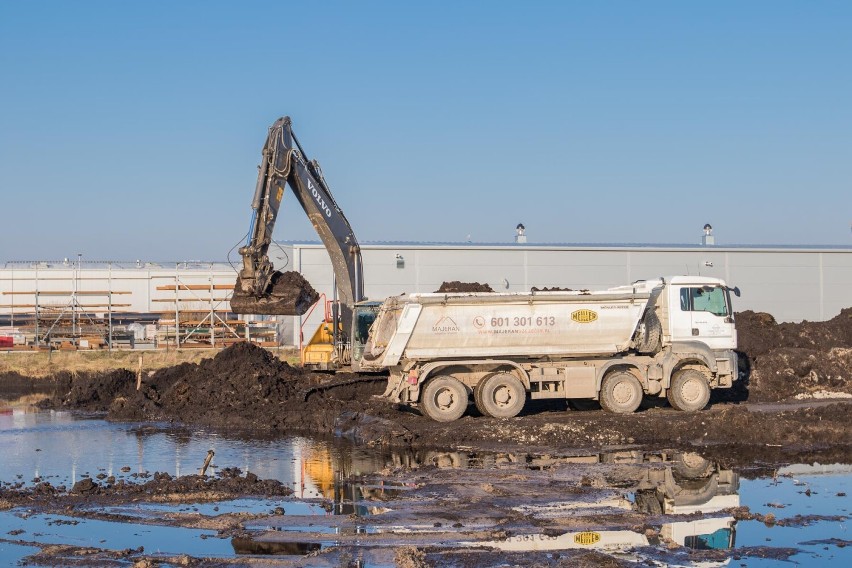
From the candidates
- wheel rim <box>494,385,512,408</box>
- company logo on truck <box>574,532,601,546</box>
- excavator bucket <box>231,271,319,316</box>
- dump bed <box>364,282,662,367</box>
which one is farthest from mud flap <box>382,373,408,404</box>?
company logo on truck <box>574,532,601,546</box>

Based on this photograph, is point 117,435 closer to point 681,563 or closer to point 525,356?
point 525,356

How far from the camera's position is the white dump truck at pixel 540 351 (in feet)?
69.4

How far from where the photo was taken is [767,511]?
42.3ft

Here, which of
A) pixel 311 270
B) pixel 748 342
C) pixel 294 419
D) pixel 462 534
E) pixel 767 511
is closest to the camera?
pixel 462 534

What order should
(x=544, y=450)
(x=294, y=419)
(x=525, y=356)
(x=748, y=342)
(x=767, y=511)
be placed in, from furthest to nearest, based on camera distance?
1. (x=748, y=342)
2. (x=294, y=419)
3. (x=525, y=356)
4. (x=544, y=450)
5. (x=767, y=511)

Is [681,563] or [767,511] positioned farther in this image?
[767,511]

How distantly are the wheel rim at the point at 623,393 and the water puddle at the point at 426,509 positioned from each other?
11.9 ft

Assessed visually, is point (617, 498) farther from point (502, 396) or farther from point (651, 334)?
point (651, 334)

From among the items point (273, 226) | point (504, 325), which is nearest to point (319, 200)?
point (273, 226)

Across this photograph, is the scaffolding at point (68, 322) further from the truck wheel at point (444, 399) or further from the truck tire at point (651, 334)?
the truck tire at point (651, 334)

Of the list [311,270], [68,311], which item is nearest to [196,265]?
[68,311]

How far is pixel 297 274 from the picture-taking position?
23.4 m

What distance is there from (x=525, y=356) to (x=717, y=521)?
9485 mm

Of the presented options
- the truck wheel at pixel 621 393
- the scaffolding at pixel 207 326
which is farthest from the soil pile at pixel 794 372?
the scaffolding at pixel 207 326
